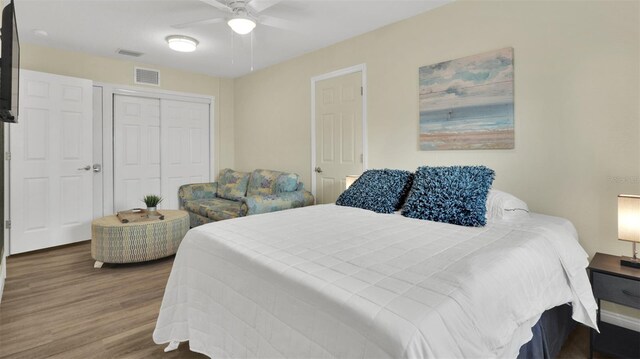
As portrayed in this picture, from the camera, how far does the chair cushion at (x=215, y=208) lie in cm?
403

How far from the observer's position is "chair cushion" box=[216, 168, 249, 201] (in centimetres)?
492

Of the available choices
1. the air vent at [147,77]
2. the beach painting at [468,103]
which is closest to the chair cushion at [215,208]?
the air vent at [147,77]

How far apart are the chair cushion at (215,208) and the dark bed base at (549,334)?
2.96 metres

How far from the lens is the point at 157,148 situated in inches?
200

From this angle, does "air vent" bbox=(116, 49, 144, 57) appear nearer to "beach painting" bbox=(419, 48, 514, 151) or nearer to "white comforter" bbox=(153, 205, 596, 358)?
"white comforter" bbox=(153, 205, 596, 358)

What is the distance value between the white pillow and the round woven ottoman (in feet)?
10.2

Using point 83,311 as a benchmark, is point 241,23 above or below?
above

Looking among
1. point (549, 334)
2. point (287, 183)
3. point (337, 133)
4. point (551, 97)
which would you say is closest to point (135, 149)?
point (287, 183)

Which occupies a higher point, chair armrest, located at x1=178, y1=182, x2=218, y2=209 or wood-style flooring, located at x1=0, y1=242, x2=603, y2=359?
chair armrest, located at x1=178, y1=182, x2=218, y2=209

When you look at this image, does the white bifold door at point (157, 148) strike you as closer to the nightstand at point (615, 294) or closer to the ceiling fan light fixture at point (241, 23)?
the ceiling fan light fixture at point (241, 23)

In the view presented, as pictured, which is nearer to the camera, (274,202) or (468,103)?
(468,103)

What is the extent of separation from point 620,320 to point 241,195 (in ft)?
13.8

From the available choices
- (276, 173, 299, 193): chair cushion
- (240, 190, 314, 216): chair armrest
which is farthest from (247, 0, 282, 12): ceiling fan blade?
(276, 173, 299, 193): chair cushion

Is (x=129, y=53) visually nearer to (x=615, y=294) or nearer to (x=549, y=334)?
(x=549, y=334)
